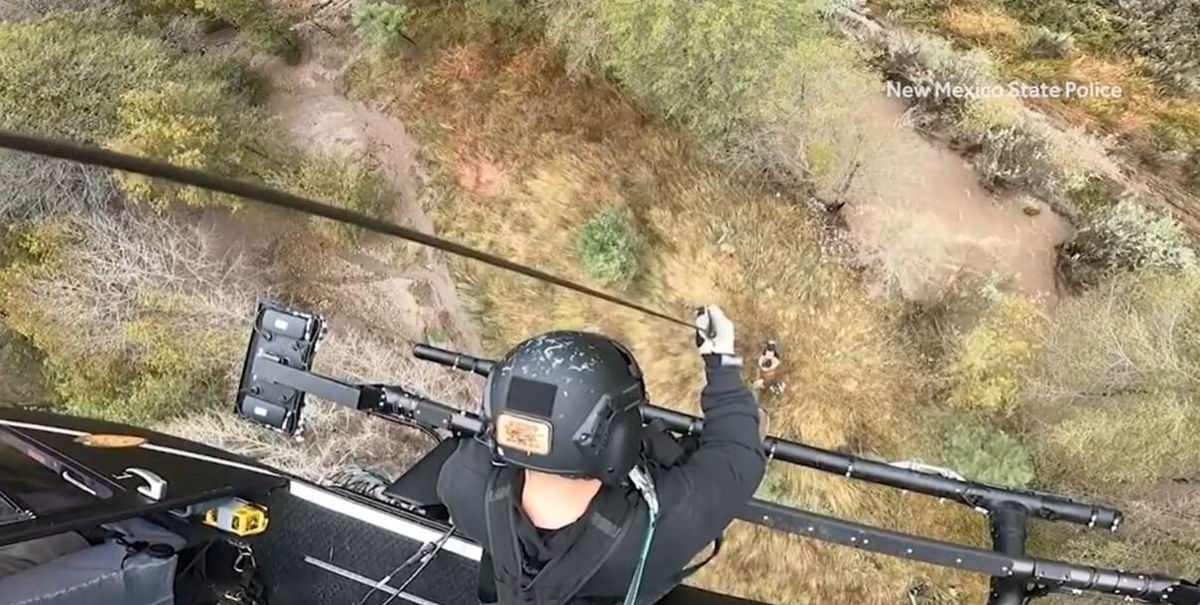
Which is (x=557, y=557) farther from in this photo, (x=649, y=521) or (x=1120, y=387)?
(x=1120, y=387)

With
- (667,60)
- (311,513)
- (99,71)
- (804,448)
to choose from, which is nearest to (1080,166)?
(667,60)

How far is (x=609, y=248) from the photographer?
377cm

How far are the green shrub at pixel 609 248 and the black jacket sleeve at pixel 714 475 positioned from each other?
2107mm

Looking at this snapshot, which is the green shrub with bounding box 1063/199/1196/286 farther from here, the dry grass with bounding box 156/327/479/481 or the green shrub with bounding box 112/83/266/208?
the green shrub with bounding box 112/83/266/208

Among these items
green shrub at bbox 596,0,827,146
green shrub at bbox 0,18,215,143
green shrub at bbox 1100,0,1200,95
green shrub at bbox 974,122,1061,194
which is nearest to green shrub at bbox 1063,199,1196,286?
green shrub at bbox 974,122,1061,194

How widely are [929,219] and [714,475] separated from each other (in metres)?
2.42

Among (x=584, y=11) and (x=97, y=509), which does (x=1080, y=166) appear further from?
(x=97, y=509)

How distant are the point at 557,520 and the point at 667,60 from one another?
2453 millimetres

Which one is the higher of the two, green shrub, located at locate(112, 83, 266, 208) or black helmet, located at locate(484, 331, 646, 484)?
black helmet, located at locate(484, 331, 646, 484)

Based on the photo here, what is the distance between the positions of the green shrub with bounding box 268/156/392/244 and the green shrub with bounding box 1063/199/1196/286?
2640 millimetres

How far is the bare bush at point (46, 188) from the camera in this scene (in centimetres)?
406

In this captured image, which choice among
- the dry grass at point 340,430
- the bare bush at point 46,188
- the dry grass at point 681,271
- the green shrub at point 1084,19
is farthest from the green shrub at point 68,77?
the green shrub at point 1084,19

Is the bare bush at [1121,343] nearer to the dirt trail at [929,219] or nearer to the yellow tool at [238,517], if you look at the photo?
the dirt trail at [929,219]

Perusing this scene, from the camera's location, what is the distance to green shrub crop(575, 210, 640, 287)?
12.3 feet
